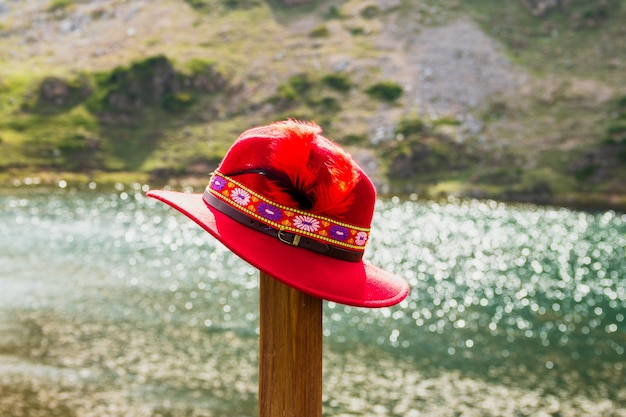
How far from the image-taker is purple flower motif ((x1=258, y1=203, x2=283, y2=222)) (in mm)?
4262

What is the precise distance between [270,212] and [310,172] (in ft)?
0.99

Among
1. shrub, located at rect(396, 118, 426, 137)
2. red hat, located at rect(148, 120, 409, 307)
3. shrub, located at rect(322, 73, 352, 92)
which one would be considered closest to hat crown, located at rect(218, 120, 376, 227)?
red hat, located at rect(148, 120, 409, 307)

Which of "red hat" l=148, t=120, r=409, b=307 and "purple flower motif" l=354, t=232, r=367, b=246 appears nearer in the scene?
"red hat" l=148, t=120, r=409, b=307

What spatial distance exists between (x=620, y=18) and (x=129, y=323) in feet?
463

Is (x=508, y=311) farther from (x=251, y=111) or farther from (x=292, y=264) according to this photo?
(x=251, y=111)

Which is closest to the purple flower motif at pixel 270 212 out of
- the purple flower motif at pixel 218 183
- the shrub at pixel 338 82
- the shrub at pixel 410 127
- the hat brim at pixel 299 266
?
the hat brim at pixel 299 266

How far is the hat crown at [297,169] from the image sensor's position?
13.9 feet

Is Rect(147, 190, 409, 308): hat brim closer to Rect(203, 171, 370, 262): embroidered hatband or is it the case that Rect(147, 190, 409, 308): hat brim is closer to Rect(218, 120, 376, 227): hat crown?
Rect(203, 171, 370, 262): embroidered hatband

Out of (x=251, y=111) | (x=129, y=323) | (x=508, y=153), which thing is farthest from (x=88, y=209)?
(x=508, y=153)

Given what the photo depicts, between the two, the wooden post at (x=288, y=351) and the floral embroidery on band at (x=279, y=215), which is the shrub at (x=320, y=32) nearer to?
the floral embroidery on band at (x=279, y=215)

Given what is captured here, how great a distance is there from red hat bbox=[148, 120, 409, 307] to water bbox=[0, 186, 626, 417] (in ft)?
58.6

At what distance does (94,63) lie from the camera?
13938 cm

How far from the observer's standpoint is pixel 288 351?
13.8ft

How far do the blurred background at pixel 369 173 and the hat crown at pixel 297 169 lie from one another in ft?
59.4
